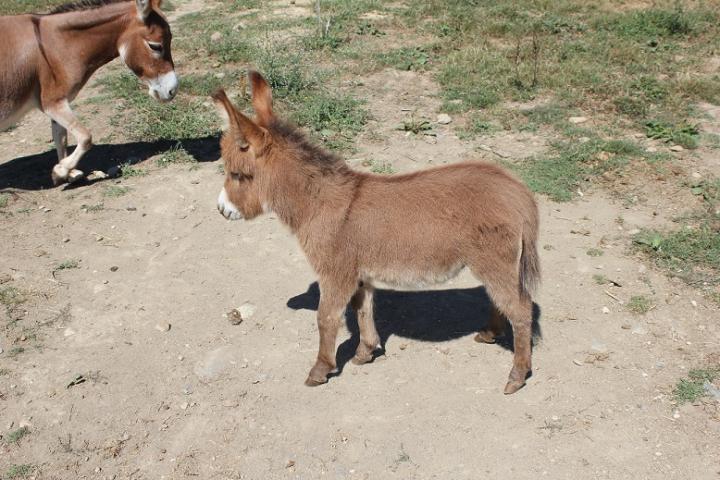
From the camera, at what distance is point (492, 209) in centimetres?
446

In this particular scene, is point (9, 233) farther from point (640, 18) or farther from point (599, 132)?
point (640, 18)

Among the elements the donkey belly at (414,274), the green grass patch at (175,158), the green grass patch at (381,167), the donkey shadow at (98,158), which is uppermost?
the donkey belly at (414,274)

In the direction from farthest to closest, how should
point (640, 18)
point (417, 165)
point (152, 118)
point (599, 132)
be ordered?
point (640, 18), point (152, 118), point (599, 132), point (417, 165)

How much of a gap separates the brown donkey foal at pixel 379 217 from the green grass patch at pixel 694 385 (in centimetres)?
105

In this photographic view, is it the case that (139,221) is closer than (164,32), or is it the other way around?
(139,221)

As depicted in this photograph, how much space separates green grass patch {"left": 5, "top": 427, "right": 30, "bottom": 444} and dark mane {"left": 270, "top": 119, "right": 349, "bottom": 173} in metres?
2.72

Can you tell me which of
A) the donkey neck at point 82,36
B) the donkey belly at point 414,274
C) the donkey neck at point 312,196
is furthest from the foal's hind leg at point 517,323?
the donkey neck at point 82,36

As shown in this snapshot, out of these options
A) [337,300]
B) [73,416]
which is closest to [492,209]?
[337,300]

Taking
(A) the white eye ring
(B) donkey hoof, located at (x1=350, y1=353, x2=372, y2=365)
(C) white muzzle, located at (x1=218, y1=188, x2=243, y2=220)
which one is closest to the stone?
(B) donkey hoof, located at (x1=350, y1=353, x2=372, y2=365)

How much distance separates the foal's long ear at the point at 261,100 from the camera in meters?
4.83

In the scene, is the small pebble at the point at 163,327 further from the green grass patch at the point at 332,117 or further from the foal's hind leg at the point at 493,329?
the green grass patch at the point at 332,117

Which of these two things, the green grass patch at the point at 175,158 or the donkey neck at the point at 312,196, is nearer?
the donkey neck at the point at 312,196

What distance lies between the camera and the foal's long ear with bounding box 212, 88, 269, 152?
4.43 metres

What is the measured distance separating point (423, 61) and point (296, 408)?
653 centimetres
